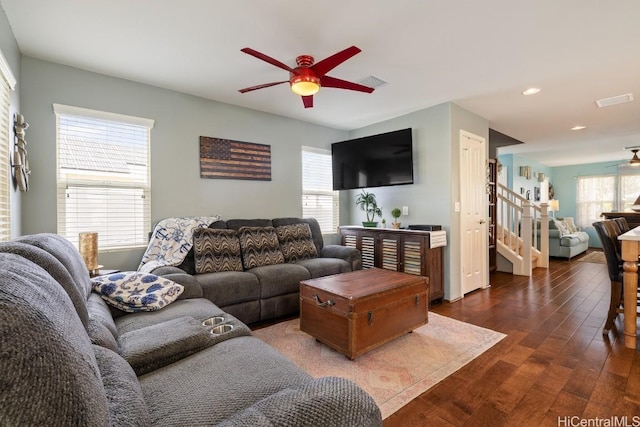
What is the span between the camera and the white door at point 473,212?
393 cm

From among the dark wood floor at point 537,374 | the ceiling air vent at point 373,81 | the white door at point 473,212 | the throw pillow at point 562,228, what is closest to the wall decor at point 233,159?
the ceiling air vent at point 373,81

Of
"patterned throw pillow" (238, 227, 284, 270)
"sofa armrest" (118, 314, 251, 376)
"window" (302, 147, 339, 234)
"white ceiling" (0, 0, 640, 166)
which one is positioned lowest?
"sofa armrest" (118, 314, 251, 376)

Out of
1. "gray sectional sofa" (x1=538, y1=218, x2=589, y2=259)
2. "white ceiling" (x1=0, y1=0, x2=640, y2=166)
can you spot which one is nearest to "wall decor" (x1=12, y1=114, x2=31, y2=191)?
"white ceiling" (x1=0, y1=0, x2=640, y2=166)

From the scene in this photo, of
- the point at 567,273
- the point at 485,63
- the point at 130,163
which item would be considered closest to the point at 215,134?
the point at 130,163

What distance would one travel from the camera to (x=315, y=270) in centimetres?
329

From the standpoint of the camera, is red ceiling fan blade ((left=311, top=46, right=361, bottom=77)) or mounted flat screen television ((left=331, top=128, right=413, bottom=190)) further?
mounted flat screen television ((left=331, top=128, right=413, bottom=190))

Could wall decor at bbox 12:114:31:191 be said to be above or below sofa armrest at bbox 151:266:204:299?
above

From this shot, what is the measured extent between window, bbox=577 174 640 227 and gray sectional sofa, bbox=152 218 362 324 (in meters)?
8.69

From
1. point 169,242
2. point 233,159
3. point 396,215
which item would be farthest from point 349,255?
point 169,242

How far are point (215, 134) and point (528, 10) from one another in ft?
10.4

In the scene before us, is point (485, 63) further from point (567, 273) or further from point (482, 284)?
point (567, 273)

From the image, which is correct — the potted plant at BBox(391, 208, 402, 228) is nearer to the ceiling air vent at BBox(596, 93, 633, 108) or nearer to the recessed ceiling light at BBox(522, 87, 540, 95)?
the recessed ceiling light at BBox(522, 87, 540, 95)

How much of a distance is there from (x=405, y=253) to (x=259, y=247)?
1.78 metres

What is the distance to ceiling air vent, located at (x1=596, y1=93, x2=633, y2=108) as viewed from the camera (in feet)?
11.5
